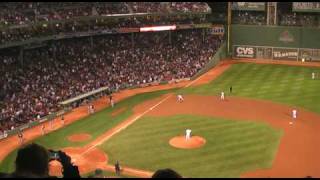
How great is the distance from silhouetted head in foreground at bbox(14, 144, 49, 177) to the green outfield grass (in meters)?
21.8

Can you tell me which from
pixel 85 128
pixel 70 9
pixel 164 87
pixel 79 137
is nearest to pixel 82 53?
pixel 70 9

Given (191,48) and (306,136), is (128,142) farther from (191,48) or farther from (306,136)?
(191,48)

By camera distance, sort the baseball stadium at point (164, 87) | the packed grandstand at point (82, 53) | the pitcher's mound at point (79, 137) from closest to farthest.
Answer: the baseball stadium at point (164, 87)
the pitcher's mound at point (79, 137)
the packed grandstand at point (82, 53)

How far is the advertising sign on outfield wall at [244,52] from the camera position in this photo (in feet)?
201

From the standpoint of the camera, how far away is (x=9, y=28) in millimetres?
40812

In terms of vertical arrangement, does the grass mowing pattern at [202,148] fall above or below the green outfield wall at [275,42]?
below

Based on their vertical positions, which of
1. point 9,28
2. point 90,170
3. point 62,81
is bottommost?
point 90,170

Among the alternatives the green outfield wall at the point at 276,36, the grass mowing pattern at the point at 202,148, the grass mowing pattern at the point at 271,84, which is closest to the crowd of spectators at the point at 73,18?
the green outfield wall at the point at 276,36

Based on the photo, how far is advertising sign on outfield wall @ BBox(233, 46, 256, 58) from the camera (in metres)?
61.2

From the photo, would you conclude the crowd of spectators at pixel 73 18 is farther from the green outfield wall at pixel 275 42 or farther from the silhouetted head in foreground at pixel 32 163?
the silhouetted head in foreground at pixel 32 163

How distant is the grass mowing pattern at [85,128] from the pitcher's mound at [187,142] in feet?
19.1

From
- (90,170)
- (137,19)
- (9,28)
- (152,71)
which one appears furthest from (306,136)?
(137,19)

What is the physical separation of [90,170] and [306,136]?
50.3ft

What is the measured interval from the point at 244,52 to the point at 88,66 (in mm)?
22655
